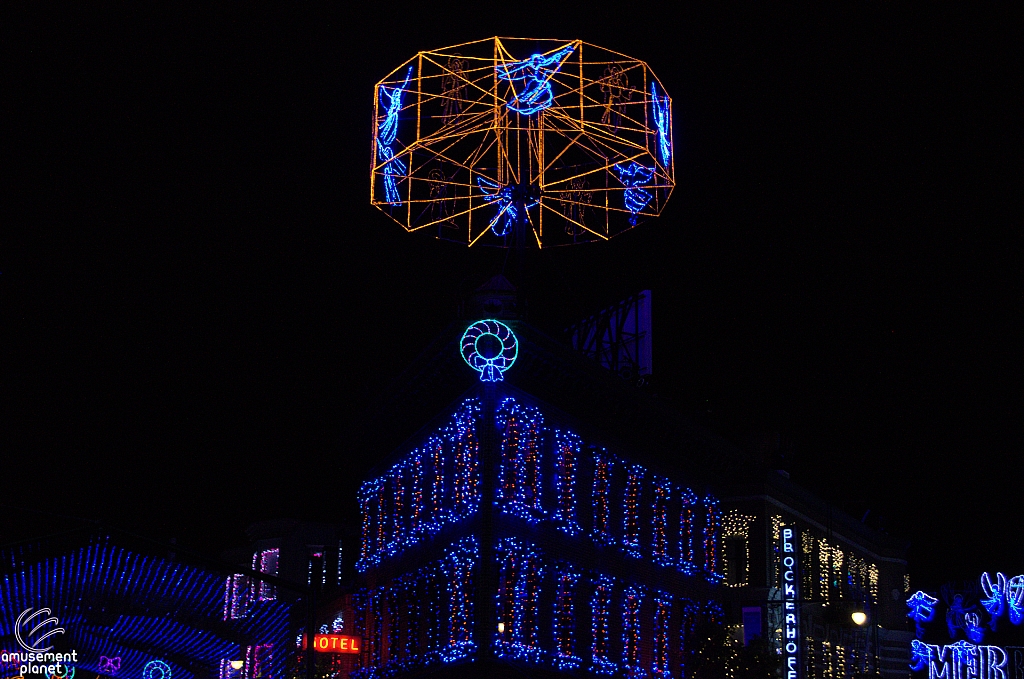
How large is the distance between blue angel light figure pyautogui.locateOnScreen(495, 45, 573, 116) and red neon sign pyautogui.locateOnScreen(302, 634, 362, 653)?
62.5ft

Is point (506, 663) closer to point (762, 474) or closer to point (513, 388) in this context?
point (513, 388)

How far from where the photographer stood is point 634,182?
38.1 m

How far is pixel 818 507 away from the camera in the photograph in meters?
54.2

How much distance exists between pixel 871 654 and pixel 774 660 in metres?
17.9

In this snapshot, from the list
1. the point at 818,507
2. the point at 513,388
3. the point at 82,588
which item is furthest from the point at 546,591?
the point at 818,507

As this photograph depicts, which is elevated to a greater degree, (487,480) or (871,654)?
(487,480)

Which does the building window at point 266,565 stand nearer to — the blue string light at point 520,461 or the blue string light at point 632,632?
the blue string light at point 632,632

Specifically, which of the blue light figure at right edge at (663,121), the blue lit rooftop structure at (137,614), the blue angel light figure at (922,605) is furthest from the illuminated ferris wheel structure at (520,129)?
the blue angel light figure at (922,605)

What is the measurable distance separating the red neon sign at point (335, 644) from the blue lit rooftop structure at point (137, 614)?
274 cm

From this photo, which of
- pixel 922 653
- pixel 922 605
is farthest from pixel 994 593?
pixel 922 653

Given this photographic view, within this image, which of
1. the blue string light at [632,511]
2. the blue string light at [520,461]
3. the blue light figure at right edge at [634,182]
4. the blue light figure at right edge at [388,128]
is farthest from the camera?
the blue string light at [632,511]

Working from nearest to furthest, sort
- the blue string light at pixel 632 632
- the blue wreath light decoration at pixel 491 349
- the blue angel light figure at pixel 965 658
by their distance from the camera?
1. the blue wreath light decoration at pixel 491 349
2. the blue string light at pixel 632 632
3. the blue angel light figure at pixel 965 658

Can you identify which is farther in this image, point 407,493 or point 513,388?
point 407,493

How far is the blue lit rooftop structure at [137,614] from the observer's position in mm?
34312
